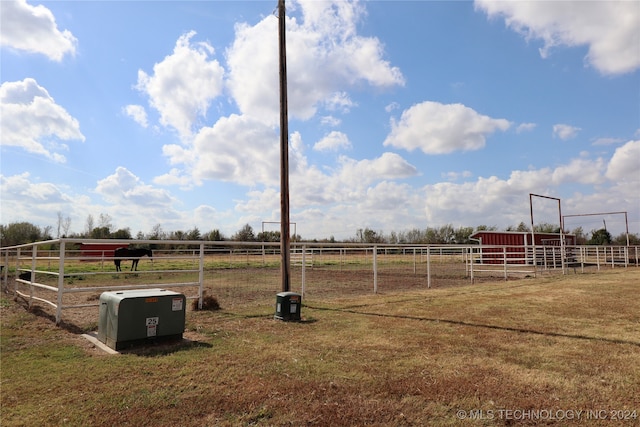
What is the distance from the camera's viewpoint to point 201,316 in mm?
Result: 7742

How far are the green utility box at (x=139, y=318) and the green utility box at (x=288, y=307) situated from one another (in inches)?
82.8

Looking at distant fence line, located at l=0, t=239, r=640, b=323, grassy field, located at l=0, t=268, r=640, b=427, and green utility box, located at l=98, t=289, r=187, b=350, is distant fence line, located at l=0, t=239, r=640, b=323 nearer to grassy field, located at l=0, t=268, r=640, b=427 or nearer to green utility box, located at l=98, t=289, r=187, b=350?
green utility box, located at l=98, t=289, r=187, b=350

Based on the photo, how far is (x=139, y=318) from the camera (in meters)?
5.44

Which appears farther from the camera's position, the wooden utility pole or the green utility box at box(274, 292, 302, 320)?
the wooden utility pole

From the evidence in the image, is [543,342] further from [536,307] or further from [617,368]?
[536,307]

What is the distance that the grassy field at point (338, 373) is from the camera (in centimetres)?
328

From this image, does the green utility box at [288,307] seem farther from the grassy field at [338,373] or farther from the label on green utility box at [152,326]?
the label on green utility box at [152,326]

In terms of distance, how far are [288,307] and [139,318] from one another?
2.79 meters

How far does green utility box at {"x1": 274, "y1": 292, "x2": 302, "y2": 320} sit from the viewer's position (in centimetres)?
743

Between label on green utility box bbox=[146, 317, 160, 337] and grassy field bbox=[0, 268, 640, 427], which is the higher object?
label on green utility box bbox=[146, 317, 160, 337]

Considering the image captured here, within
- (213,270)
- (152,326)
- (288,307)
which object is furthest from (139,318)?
(213,270)

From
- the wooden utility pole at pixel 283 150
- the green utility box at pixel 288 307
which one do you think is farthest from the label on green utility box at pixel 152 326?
the wooden utility pole at pixel 283 150

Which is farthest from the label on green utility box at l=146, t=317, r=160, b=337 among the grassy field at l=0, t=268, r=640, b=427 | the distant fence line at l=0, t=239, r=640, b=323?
the distant fence line at l=0, t=239, r=640, b=323

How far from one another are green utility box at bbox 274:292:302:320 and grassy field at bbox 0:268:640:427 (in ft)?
0.93
